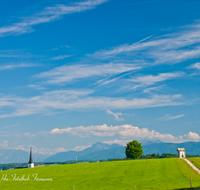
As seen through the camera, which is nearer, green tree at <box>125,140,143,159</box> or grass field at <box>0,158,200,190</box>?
grass field at <box>0,158,200,190</box>

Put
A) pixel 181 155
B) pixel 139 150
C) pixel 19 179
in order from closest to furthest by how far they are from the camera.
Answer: pixel 19 179 < pixel 181 155 < pixel 139 150

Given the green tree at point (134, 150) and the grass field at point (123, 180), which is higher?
the green tree at point (134, 150)

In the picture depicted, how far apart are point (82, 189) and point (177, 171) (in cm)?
4083

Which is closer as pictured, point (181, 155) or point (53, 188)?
point (53, 188)

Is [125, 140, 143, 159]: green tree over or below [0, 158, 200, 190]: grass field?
over

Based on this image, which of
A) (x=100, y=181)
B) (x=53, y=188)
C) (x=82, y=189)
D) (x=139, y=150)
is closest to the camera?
(x=82, y=189)

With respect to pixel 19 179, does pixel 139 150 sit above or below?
above

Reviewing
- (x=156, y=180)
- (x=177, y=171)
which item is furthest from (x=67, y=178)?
(x=177, y=171)

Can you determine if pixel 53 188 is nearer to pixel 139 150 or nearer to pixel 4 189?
pixel 4 189

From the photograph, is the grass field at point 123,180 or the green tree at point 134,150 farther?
the green tree at point 134,150

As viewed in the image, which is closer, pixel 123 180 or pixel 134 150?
pixel 123 180

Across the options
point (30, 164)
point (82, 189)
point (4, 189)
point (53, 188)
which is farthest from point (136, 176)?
point (30, 164)

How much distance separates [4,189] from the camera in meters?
88.7

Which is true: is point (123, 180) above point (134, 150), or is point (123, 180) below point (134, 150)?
below
